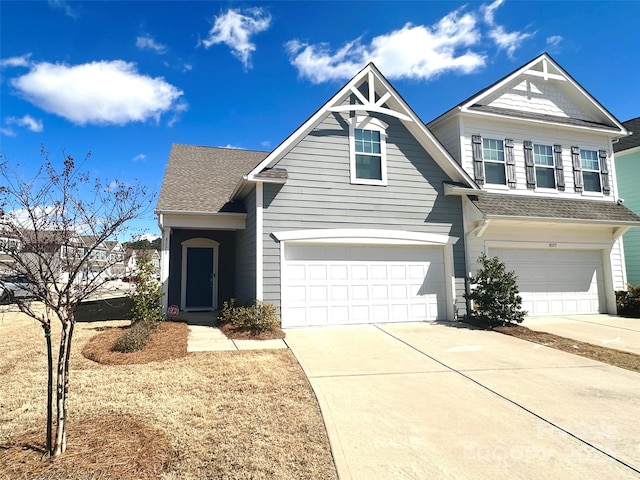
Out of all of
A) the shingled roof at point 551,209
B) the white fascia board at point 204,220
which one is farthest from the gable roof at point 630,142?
the white fascia board at point 204,220

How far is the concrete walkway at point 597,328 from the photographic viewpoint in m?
8.77

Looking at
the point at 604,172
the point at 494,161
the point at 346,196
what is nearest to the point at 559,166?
the point at 604,172

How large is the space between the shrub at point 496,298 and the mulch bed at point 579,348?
0.33 meters

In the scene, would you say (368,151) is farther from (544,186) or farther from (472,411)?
(472,411)

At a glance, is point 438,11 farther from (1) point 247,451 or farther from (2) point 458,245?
(1) point 247,451

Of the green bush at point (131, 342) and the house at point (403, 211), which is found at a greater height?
the house at point (403, 211)

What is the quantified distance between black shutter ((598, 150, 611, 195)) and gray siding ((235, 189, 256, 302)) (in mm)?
13111

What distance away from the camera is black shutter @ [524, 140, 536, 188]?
13.1m

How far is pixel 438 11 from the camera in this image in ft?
36.2

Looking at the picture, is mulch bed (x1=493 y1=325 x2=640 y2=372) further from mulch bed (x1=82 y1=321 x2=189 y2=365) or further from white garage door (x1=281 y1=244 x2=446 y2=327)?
mulch bed (x1=82 y1=321 x2=189 y2=365)

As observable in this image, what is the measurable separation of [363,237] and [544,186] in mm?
7616

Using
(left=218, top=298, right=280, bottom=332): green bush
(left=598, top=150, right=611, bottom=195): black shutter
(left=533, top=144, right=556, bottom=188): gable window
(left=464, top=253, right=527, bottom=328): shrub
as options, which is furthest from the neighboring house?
(left=218, top=298, right=280, bottom=332): green bush

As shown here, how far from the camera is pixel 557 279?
12.7 m

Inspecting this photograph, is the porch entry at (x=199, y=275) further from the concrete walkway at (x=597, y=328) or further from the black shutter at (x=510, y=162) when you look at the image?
the black shutter at (x=510, y=162)
